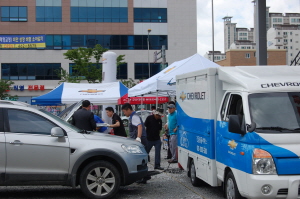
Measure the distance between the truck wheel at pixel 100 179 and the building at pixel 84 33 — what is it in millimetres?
46578

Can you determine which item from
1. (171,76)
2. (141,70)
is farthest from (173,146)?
(141,70)

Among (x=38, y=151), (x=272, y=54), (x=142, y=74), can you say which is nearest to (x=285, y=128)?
(x=38, y=151)

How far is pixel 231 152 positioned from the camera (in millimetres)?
6613

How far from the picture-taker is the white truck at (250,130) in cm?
580

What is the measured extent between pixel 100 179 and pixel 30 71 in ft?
162

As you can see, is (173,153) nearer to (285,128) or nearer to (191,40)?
(285,128)

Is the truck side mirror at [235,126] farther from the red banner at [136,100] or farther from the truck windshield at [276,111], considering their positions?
the red banner at [136,100]

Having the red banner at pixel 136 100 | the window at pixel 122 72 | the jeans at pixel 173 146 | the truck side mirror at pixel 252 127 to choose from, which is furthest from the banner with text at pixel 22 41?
the truck side mirror at pixel 252 127

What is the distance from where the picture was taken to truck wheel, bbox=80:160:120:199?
7.50 metres

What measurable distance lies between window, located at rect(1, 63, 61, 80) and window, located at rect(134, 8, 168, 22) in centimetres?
1253

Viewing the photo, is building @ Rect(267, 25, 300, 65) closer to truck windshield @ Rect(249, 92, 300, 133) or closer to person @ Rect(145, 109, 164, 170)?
person @ Rect(145, 109, 164, 170)

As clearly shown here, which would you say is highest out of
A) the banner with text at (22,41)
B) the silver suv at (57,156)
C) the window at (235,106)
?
the banner with text at (22,41)

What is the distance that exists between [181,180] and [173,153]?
3.38 m

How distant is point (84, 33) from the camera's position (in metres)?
55.3
